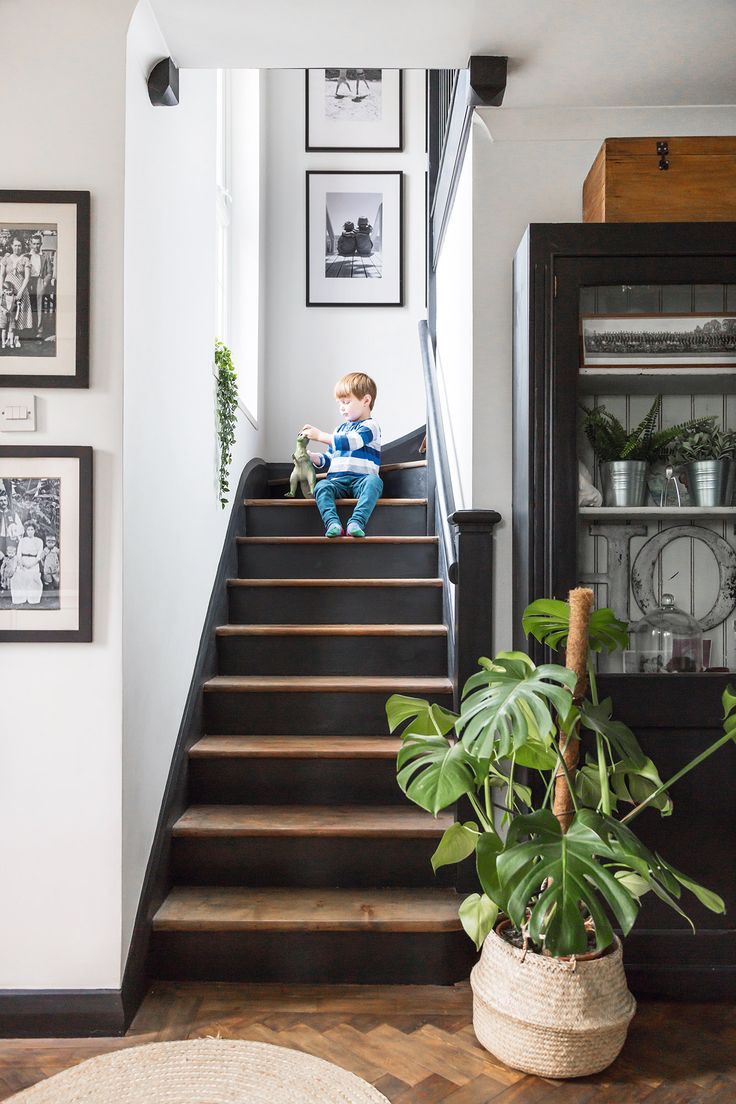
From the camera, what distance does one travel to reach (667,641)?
2.16 m

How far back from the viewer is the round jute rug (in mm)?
1750

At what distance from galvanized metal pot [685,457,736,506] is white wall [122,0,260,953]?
1.37 metres

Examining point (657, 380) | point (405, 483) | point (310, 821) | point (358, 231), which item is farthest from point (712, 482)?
point (358, 231)

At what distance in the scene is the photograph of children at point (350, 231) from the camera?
4.63 meters

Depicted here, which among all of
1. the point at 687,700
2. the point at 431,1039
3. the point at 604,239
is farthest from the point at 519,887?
the point at 604,239

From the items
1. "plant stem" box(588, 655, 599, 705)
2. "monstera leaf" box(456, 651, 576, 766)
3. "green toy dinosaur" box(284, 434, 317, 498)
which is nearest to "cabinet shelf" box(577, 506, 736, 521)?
"plant stem" box(588, 655, 599, 705)

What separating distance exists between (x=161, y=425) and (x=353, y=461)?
1.40 metres

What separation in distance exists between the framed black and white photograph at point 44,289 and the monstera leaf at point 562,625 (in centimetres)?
117

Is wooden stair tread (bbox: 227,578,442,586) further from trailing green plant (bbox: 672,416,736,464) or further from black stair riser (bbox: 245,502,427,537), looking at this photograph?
trailing green plant (bbox: 672,416,736,464)

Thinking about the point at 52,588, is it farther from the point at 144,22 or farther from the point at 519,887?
the point at 144,22

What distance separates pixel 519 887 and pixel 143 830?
3.27 ft

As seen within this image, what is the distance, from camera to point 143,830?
2.17 metres

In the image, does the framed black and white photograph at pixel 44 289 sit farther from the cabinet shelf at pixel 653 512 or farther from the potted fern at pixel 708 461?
the potted fern at pixel 708 461

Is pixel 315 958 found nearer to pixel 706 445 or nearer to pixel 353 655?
pixel 353 655
